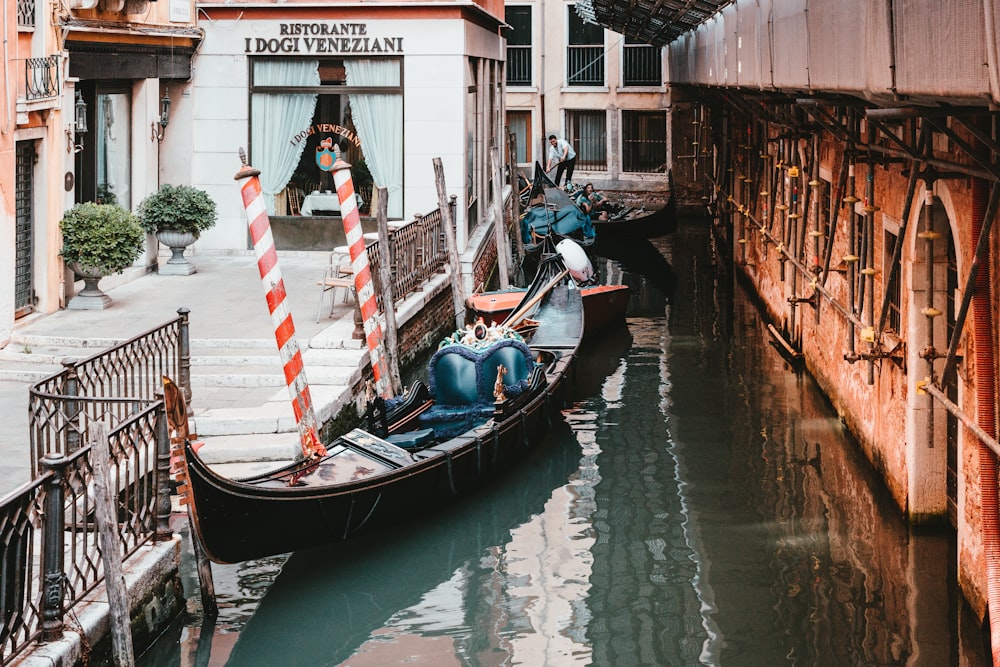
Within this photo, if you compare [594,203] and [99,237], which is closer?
[99,237]

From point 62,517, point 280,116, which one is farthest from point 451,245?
point 62,517

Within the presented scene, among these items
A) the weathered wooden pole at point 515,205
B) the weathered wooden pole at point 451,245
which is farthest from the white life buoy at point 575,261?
the weathered wooden pole at point 515,205

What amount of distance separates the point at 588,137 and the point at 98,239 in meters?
20.1

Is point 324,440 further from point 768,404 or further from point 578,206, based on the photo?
point 578,206

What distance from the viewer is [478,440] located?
844cm

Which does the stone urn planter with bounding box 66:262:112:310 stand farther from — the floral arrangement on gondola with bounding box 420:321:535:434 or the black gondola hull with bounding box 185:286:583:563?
the black gondola hull with bounding box 185:286:583:563

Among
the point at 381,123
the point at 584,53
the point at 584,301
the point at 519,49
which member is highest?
the point at 519,49

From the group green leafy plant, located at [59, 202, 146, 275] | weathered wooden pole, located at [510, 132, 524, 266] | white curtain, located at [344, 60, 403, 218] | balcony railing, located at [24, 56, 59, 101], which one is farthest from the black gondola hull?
weathered wooden pole, located at [510, 132, 524, 266]

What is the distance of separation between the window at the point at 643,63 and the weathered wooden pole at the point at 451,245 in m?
16.5

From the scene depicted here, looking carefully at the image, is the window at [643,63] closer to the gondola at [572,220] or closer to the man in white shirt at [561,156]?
the gondola at [572,220]

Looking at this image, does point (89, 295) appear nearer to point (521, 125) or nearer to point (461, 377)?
point (461, 377)

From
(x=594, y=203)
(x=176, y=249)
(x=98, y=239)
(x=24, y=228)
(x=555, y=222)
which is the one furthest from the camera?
(x=594, y=203)

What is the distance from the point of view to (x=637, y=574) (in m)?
7.25

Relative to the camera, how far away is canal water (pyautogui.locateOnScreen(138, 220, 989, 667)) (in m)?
6.21
